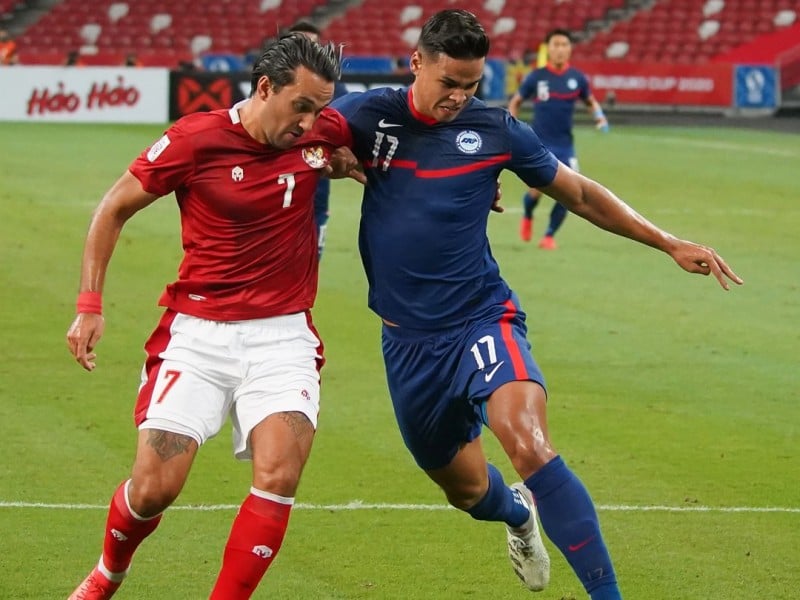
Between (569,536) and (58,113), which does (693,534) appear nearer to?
(569,536)

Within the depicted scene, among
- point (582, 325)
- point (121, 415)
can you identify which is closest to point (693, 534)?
point (121, 415)

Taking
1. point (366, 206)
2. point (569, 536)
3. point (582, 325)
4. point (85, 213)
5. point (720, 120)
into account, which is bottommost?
point (720, 120)

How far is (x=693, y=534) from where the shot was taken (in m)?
6.96

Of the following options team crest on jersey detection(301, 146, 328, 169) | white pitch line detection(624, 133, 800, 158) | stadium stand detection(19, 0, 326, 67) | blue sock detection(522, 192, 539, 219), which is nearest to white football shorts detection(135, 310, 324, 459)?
team crest on jersey detection(301, 146, 328, 169)

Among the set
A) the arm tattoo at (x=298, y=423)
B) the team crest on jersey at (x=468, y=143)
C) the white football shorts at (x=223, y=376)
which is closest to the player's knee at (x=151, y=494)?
the white football shorts at (x=223, y=376)

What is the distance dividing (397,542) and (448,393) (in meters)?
1.19

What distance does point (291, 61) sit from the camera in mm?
5414

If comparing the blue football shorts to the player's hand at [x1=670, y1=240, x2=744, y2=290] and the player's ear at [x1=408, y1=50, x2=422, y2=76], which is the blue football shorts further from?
the player's ear at [x1=408, y1=50, x2=422, y2=76]

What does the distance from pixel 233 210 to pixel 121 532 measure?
120 cm

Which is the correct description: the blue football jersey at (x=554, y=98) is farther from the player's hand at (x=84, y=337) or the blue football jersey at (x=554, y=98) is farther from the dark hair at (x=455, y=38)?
the player's hand at (x=84, y=337)

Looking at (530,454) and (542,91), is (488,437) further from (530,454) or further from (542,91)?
(542,91)

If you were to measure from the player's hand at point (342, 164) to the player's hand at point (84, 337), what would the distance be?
1045 mm

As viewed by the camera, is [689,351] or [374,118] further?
[689,351]

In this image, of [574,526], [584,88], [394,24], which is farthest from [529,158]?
[394,24]
